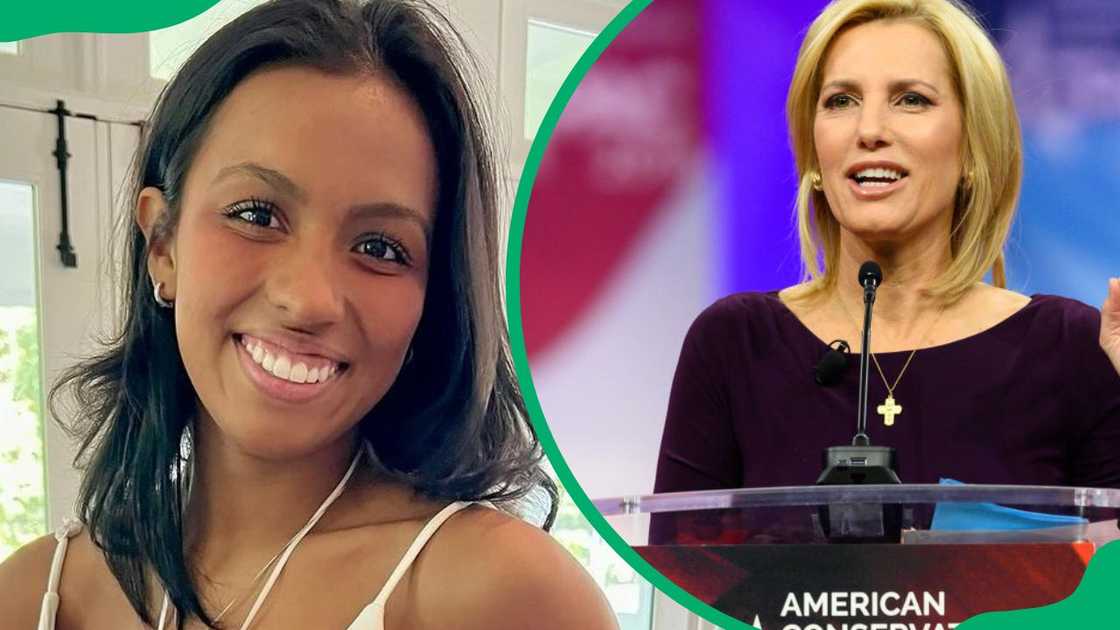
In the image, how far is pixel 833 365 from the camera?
4.36 ft

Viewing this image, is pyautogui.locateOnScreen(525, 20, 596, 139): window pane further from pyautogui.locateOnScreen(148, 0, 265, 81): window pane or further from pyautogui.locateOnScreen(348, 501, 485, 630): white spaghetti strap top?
pyautogui.locateOnScreen(348, 501, 485, 630): white spaghetti strap top

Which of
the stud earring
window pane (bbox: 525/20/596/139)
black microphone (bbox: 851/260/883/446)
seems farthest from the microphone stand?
the stud earring

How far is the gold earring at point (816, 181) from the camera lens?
1.38 metres

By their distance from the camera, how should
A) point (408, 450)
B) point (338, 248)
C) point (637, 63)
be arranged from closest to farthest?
point (338, 248) < point (408, 450) < point (637, 63)

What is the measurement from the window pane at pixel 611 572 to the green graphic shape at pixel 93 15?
2.36 ft

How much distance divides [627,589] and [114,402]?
1.98 feet

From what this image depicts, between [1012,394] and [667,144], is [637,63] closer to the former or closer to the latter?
[667,144]

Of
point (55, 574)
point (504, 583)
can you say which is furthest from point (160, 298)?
point (504, 583)

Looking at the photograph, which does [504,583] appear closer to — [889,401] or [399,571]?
[399,571]

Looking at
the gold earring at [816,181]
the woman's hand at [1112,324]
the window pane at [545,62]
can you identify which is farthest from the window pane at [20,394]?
the woman's hand at [1112,324]

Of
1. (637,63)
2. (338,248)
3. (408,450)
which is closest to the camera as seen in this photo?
(338,248)

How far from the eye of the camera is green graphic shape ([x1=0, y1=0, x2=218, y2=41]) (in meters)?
1.51

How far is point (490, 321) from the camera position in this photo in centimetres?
139

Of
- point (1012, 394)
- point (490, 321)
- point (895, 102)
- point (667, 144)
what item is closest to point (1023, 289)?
point (1012, 394)
